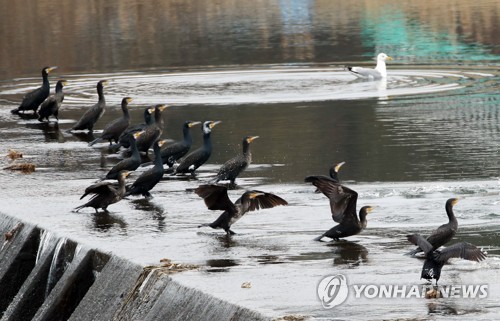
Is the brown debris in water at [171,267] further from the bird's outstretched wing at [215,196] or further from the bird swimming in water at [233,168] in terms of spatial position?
the bird swimming in water at [233,168]

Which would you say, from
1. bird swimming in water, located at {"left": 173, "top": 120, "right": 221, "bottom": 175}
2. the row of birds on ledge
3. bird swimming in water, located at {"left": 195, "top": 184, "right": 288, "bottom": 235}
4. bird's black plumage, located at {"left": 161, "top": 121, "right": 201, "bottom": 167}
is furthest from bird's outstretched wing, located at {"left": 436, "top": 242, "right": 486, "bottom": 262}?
bird's black plumage, located at {"left": 161, "top": 121, "right": 201, "bottom": 167}

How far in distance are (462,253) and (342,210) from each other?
2400 mm

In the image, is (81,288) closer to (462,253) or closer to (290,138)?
(462,253)

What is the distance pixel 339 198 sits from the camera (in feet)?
43.2

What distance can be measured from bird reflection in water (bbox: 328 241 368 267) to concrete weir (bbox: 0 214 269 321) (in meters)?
1.68

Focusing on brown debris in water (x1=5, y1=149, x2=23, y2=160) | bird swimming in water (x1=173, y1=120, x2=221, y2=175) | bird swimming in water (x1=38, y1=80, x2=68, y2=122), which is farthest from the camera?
bird swimming in water (x1=38, y1=80, x2=68, y2=122)

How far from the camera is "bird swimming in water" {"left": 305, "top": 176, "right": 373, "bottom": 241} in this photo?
1300 centimetres

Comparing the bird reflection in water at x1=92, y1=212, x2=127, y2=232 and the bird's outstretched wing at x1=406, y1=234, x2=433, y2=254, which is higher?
the bird's outstretched wing at x1=406, y1=234, x2=433, y2=254

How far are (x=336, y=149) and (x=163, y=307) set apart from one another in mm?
8940

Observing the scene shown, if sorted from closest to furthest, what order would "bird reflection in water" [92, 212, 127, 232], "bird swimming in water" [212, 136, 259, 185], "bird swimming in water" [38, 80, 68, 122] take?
"bird reflection in water" [92, 212, 127, 232], "bird swimming in water" [212, 136, 259, 185], "bird swimming in water" [38, 80, 68, 122]

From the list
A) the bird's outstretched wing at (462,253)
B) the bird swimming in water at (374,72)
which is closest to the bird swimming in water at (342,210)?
the bird's outstretched wing at (462,253)

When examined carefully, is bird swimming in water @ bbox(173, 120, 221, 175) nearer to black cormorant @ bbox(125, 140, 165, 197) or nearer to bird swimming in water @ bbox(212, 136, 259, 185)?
bird swimming in water @ bbox(212, 136, 259, 185)

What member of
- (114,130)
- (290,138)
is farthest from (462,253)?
(114,130)

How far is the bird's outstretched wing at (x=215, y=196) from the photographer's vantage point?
1375cm
